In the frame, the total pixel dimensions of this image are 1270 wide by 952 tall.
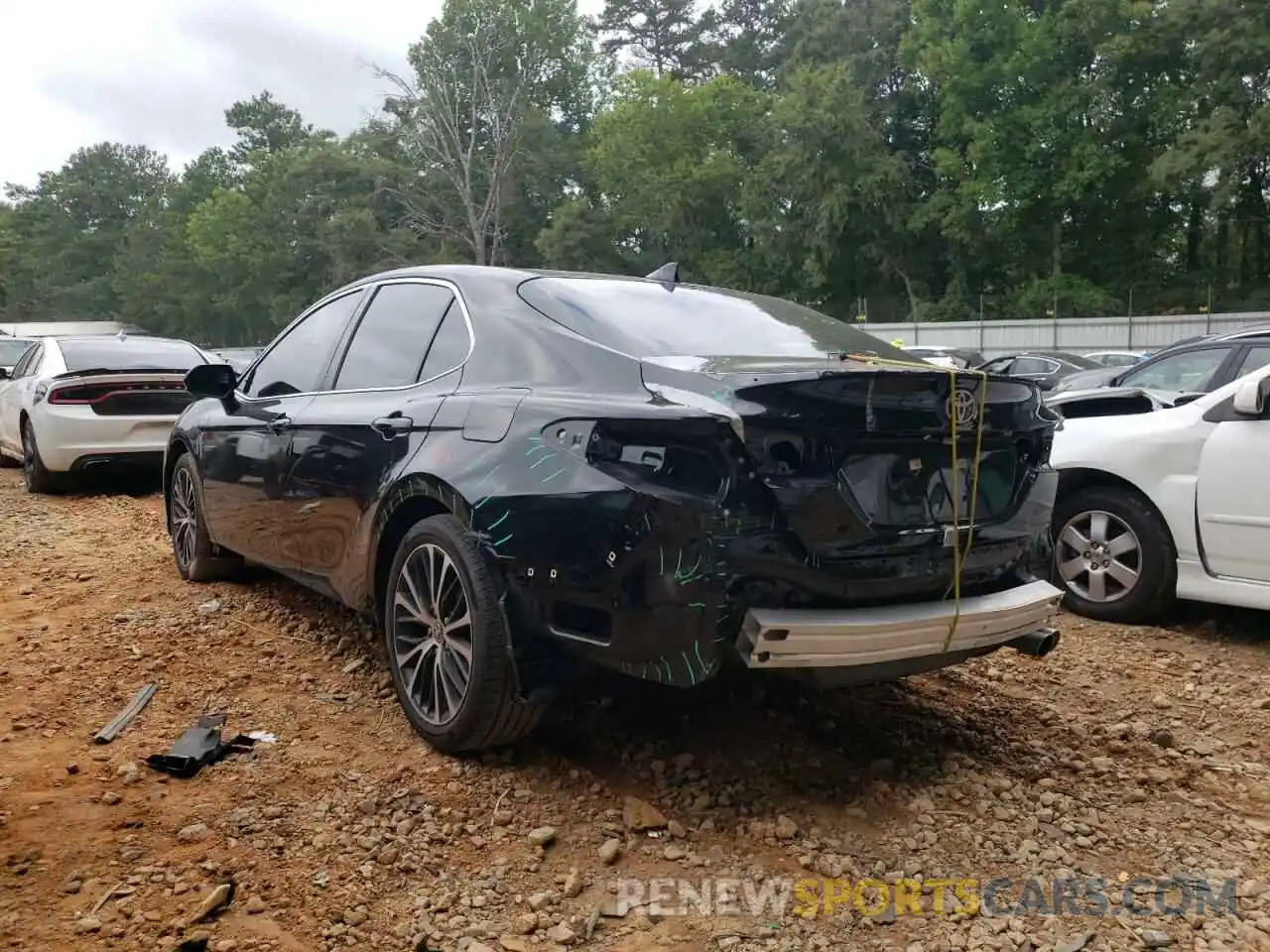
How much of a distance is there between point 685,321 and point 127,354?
22.8ft

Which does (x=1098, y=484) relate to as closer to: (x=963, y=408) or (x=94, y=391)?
(x=963, y=408)

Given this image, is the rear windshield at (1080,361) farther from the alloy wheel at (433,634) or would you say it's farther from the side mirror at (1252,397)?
the alloy wheel at (433,634)

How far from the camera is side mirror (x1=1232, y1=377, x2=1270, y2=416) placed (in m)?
4.54

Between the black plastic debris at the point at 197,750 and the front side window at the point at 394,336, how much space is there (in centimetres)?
129

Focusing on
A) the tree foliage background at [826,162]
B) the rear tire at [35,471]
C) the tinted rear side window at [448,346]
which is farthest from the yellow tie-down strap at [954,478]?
the tree foliage background at [826,162]

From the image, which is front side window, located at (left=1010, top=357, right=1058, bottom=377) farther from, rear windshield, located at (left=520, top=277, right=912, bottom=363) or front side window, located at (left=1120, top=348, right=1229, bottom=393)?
rear windshield, located at (left=520, top=277, right=912, bottom=363)

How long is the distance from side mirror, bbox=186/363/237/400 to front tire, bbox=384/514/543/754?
→ 189 centimetres

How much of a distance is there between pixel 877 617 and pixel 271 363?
3176 mm

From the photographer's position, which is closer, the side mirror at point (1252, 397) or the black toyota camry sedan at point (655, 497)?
the black toyota camry sedan at point (655, 497)

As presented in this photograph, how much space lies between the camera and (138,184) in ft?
280

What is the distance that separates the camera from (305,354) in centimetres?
449

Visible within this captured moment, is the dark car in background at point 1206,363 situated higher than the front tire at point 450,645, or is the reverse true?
the dark car in background at point 1206,363

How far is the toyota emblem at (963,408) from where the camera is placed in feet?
9.52

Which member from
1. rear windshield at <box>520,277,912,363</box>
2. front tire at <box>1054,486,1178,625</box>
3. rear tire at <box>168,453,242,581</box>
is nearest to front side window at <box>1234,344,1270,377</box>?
front tire at <box>1054,486,1178,625</box>
